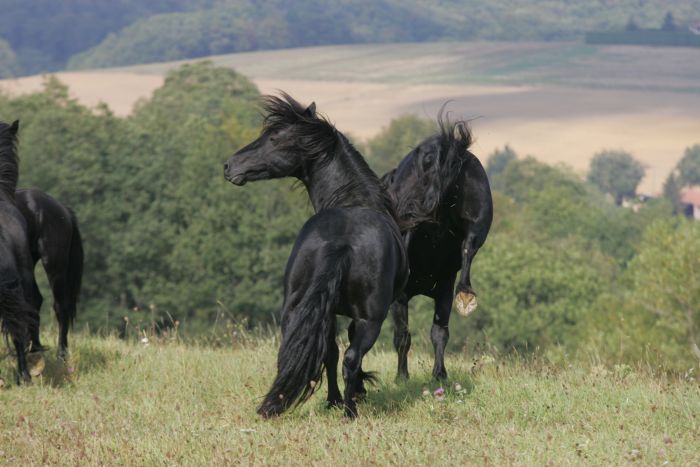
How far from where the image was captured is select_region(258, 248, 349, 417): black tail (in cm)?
705

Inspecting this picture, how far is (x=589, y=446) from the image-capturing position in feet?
21.4

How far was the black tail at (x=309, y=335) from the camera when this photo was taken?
7.05m

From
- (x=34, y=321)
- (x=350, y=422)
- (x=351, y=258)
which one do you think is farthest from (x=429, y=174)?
(x=34, y=321)

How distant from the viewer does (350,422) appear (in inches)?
291

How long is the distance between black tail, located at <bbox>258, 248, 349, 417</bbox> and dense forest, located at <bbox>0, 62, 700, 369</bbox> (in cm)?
3712

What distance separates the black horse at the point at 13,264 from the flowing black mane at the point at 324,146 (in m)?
2.75

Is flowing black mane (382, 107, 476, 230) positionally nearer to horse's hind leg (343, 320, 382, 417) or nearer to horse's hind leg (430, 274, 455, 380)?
horse's hind leg (430, 274, 455, 380)

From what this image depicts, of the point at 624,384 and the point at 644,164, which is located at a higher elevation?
the point at 624,384

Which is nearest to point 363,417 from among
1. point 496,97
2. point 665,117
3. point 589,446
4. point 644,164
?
point 589,446

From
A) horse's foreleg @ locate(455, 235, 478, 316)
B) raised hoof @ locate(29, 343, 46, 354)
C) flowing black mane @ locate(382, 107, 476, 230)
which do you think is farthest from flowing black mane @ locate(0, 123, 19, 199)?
horse's foreleg @ locate(455, 235, 478, 316)

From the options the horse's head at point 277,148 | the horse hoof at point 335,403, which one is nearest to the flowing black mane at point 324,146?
the horse's head at point 277,148

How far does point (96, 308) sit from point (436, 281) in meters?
41.0

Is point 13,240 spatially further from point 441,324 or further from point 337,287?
point 441,324

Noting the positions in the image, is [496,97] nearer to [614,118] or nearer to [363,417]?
[614,118]
